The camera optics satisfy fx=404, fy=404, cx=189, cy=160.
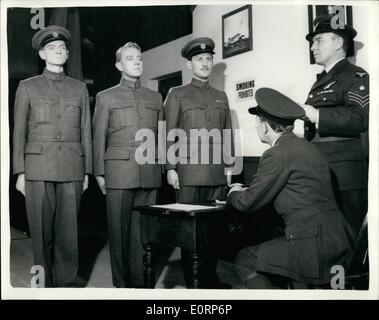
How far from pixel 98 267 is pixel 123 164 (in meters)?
1.01

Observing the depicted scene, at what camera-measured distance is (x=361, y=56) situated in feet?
7.72

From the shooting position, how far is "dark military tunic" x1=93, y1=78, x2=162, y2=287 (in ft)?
8.32

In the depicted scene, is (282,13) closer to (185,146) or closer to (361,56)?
(361,56)

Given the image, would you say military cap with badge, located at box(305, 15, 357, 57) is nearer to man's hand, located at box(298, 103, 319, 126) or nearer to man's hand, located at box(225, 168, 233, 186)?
man's hand, located at box(298, 103, 319, 126)

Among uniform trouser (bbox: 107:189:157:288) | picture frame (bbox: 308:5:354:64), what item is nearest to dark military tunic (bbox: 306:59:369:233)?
picture frame (bbox: 308:5:354:64)

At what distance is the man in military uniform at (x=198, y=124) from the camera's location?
2664 mm

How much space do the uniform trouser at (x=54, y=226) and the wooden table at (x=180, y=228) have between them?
1.94 feet

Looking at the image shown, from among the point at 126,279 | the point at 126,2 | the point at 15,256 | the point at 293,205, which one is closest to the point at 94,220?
the point at 15,256

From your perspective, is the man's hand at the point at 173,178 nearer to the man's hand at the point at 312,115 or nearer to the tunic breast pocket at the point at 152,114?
the tunic breast pocket at the point at 152,114

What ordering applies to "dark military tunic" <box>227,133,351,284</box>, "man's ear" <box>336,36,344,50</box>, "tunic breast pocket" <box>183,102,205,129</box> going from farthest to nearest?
"tunic breast pocket" <box>183,102,205,129</box> < "man's ear" <box>336,36,344,50</box> < "dark military tunic" <box>227,133,351,284</box>

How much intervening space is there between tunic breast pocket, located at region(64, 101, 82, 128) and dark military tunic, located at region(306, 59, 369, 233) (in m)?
1.44

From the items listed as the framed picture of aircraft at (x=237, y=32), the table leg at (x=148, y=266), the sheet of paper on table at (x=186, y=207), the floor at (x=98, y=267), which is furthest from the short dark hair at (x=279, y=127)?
the floor at (x=98, y=267)

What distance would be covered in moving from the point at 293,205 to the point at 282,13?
153 centimetres

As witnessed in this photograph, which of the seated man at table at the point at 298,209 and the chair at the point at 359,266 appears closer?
the seated man at table at the point at 298,209
